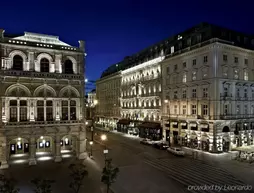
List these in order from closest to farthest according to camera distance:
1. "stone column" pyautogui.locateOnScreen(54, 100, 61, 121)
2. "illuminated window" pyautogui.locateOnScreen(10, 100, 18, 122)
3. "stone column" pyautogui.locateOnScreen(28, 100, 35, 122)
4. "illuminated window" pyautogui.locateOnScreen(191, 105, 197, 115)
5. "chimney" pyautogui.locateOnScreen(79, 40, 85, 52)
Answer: "illuminated window" pyautogui.locateOnScreen(10, 100, 18, 122), "stone column" pyautogui.locateOnScreen(28, 100, 35, 122), "stone column" pyautogui.locateOnScreen(54, 100, 61, 121), "chimney" pyautogui.locateOnScreen(79, 40, 85, 52), "illuminated window" pyautogui.locateOnScreen(191, 105, 197, 115)

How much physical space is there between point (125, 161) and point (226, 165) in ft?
46.4

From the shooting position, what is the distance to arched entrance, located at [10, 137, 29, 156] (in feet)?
109

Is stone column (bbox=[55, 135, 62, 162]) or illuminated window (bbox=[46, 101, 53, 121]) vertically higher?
illuminated window (bbox=[46, 101, 53, 121])

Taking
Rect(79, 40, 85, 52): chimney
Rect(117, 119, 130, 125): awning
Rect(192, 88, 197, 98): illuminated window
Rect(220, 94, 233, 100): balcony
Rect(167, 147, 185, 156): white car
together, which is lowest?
Rect(167, 147, 185, 156): white car

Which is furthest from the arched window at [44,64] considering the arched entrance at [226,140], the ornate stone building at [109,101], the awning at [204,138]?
the ornate stone building at [109,101]

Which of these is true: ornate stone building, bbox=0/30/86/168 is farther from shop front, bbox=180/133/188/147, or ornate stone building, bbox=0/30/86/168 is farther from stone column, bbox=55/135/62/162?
shop front, bbox=180/133/188/147

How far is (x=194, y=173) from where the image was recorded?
2630 centimetres

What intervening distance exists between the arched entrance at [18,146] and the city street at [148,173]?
4.06 meters

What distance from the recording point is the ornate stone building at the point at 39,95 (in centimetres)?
2966

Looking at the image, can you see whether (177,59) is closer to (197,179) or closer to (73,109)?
(73,109)

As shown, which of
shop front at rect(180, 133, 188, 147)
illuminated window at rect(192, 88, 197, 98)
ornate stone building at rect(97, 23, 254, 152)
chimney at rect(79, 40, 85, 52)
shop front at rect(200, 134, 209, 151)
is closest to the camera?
chimney at rect(79, 40, 85, 52)

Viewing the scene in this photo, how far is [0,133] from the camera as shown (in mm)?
28906

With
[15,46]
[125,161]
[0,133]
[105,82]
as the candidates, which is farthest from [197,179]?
[105,82]

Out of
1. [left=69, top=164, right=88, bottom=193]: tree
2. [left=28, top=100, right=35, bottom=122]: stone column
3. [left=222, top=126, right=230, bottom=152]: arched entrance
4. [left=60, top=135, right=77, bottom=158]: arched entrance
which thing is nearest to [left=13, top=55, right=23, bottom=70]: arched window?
[left=28, top=100, right=35, bottom=122]: stone column
